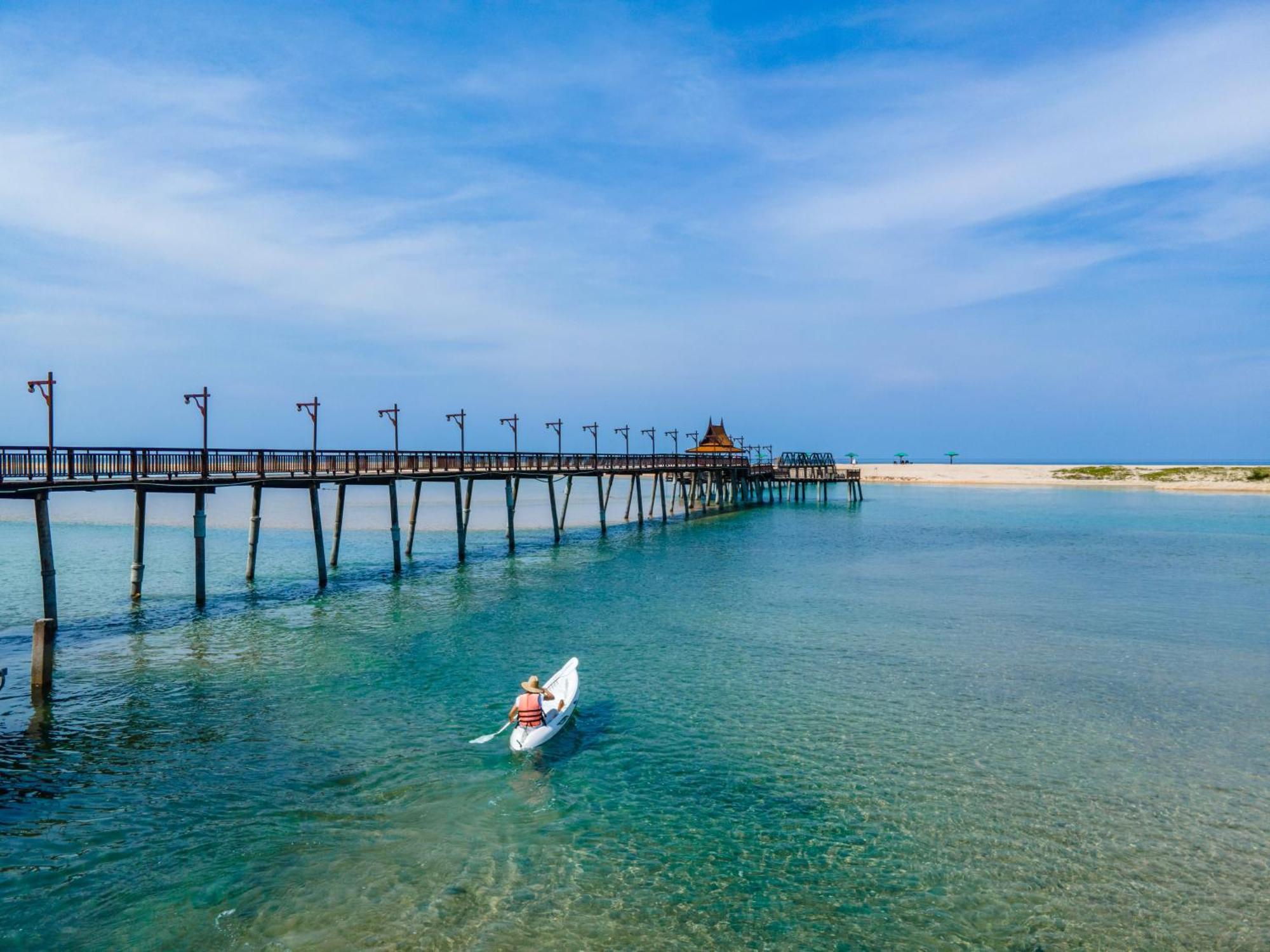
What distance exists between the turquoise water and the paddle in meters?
0.24

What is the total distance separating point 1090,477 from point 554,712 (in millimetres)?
136206

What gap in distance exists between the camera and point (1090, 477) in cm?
12900

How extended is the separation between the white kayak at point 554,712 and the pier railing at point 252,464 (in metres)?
15.9

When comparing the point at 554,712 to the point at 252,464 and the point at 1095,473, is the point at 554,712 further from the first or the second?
the point at 1095,473

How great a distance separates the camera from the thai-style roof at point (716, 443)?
85938 mm

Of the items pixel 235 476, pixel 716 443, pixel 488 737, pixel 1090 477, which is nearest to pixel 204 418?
pixel 235 476

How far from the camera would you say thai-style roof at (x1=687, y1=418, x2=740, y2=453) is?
85938 millimetres

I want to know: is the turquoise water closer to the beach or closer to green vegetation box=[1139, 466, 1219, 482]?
the beach

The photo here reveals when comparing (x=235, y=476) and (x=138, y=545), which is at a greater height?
(x=235, y=476)

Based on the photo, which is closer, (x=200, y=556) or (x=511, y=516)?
(x=200, y=556)

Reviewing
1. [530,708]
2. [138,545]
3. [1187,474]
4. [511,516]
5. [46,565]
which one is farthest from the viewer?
[1187,474]

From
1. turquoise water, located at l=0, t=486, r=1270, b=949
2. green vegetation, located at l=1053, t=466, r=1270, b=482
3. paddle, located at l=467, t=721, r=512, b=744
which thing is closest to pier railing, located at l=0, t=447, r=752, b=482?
turquoise water, located at l=0, t=486, r=1270, b=949

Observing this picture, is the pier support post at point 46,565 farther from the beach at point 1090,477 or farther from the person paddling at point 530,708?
the beach at point 1090,477

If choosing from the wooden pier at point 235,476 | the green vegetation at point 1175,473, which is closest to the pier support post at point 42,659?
the wooden pier at point 235,476
